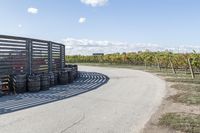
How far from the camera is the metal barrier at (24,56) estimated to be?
49.5 ft

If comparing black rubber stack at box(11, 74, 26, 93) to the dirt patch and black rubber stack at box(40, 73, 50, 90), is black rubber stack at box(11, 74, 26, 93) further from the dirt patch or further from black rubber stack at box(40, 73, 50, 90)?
the dirt patch

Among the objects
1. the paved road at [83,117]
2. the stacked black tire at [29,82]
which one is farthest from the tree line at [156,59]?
the paved road at [83,117]

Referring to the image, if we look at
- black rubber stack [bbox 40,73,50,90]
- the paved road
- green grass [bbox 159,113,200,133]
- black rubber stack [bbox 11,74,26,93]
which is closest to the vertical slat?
black rubber stack [bbox 40,73,50,90]

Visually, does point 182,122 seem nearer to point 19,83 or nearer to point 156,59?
point 19,83

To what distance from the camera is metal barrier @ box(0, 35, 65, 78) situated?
49.5ft

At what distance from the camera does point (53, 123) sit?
8047 millimetres

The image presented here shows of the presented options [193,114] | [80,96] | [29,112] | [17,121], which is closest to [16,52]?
[80,96]

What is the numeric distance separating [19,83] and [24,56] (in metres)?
2.67

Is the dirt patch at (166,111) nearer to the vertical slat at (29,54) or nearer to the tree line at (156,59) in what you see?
the vertical slat at (29,54)

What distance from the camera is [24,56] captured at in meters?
16.8

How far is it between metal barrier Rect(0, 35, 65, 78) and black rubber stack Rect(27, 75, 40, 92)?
3.76 ft

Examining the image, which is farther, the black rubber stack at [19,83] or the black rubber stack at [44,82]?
the black rubber stack at [44,82]

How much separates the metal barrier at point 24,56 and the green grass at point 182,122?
8514mm

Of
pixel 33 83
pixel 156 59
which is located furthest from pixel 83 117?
pixel 156 59
